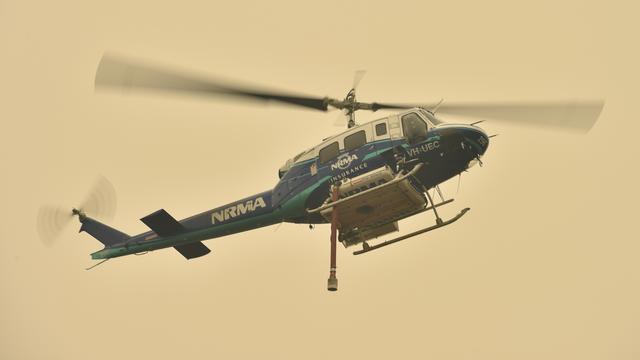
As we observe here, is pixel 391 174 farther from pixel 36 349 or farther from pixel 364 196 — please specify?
pixel 36 349

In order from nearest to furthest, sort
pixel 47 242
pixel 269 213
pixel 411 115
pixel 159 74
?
1. pixel 159 74
2. pixel 411 115
3. pixel 269 213
4. pixel 47 242

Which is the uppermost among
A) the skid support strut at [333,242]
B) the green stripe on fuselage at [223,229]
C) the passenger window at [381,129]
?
the passenger window at [381,129]

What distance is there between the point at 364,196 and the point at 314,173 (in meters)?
1.67

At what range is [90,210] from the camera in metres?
22.2

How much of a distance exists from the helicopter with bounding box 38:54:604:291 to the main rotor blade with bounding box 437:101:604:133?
0.07ft

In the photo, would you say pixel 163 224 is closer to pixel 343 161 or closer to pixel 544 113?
pixel 343 161

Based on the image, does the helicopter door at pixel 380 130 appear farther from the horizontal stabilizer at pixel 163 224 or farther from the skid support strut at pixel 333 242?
the horizontal stabilizer at pixel 163 224

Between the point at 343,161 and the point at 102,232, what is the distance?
754cm

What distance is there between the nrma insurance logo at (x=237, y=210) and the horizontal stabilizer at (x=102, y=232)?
3045mm

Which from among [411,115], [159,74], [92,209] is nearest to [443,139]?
[411,115]

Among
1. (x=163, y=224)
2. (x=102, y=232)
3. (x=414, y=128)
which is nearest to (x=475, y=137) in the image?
(x=414, y=128)

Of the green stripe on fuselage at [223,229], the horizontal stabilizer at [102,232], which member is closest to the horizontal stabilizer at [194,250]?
the green stripe on fuselage at [223,229]

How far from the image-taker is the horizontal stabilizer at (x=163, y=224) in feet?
64.9

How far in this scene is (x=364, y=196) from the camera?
16.9 meters
